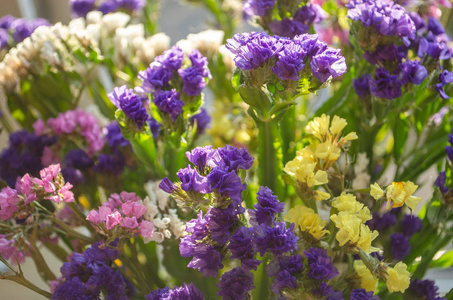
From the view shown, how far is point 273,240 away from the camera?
41 cm

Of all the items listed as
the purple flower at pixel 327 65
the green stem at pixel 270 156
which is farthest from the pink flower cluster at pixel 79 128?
the purple flower at pixel 327 65

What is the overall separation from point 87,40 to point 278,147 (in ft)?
1.00

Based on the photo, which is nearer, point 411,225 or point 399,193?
point 399,193

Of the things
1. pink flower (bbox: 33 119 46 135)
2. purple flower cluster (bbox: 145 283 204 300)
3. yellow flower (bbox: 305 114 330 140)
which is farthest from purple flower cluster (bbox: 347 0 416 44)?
pink flower (bbox: 33 119 46 135)

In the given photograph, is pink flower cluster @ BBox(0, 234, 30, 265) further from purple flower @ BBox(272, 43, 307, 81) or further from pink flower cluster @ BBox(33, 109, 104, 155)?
purple flower @ BBox(272, 43, 307, 81)

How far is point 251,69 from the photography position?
43 cm

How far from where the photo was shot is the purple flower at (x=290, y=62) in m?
0.41

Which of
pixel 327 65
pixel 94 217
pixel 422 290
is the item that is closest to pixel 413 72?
pixel 327 65

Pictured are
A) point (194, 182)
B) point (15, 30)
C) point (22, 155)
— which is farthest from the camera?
point (15, 30)

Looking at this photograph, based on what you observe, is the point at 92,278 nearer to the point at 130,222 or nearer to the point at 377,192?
the point at 130,222

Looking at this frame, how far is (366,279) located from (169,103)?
257 millimetres

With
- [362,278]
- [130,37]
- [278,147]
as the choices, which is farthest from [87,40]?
[362,278]

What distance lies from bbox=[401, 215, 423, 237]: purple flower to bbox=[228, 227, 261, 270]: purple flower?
25cm

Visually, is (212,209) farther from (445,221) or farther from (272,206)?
(445,221)
